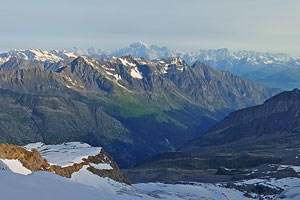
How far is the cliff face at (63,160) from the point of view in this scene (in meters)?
102

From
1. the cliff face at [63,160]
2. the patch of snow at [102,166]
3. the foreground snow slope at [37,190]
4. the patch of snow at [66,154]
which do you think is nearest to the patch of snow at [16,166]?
the cliff face at [63,160]

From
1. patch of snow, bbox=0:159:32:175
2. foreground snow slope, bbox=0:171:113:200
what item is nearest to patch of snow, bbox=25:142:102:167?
patch of snow, bbox=0:159:32:175

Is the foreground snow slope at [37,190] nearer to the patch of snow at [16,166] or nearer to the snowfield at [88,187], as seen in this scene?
the snowfield at [88,187]

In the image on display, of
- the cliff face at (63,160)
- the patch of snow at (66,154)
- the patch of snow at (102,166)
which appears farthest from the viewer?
the patch of snow at (102,166)

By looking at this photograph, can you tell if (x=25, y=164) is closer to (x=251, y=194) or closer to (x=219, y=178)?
(x=251, y=194)

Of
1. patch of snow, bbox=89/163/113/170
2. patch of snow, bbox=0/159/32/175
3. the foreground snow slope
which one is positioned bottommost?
patch of snow, bbox=89/163/113/170

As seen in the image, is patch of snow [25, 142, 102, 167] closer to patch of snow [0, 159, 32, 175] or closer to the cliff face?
the cliff face

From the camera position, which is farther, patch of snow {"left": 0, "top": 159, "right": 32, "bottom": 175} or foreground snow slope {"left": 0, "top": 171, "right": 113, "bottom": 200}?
patch of snow {"left": 0, "top": 159, "right": 32, "bottom": 175}

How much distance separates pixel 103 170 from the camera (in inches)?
4867

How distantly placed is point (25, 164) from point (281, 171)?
115m

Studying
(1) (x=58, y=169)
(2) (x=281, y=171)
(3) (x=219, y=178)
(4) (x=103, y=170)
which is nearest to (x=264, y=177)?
(2) (x=281, y=171)

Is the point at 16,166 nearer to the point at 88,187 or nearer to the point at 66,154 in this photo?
the point at 66,154

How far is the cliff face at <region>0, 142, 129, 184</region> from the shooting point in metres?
102

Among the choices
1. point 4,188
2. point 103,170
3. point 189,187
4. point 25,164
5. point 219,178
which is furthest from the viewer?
point 219,178
